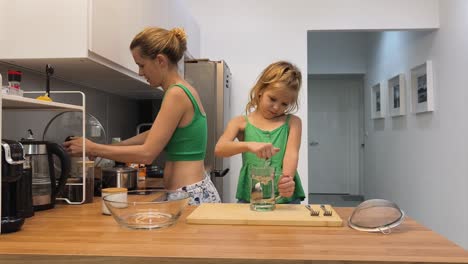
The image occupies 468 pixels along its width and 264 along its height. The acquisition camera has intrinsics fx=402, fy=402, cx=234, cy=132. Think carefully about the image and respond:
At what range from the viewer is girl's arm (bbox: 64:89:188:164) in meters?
1.31

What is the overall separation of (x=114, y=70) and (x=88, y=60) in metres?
0.26

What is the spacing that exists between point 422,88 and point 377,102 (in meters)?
1.51

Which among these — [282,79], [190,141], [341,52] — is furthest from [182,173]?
[341,52]

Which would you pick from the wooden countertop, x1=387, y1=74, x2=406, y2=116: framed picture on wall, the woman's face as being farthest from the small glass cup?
x1=387, y1=74, x2=406, y2=116: framed picture on wall

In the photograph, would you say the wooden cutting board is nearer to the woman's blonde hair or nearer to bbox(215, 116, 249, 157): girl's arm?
bbox(215, 116, 249, 157): girl's arm

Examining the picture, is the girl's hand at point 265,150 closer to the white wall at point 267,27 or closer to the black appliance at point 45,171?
the black appliance at point 45,171

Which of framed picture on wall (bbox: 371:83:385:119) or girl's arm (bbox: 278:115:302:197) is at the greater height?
framed picture on wall (bbox: 371:83:385:119)

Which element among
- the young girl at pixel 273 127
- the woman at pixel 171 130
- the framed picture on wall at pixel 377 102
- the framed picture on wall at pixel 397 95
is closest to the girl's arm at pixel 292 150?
the young girl at pixel 273 127

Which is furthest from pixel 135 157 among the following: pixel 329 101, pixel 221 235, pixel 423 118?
pixel 329 101

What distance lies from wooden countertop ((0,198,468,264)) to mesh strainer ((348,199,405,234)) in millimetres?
24

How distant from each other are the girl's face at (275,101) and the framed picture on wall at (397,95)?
2.81 metres

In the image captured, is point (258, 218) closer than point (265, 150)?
Yes

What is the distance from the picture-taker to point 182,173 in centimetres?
143

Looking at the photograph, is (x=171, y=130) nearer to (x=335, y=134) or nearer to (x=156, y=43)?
(x=156, y=43)
